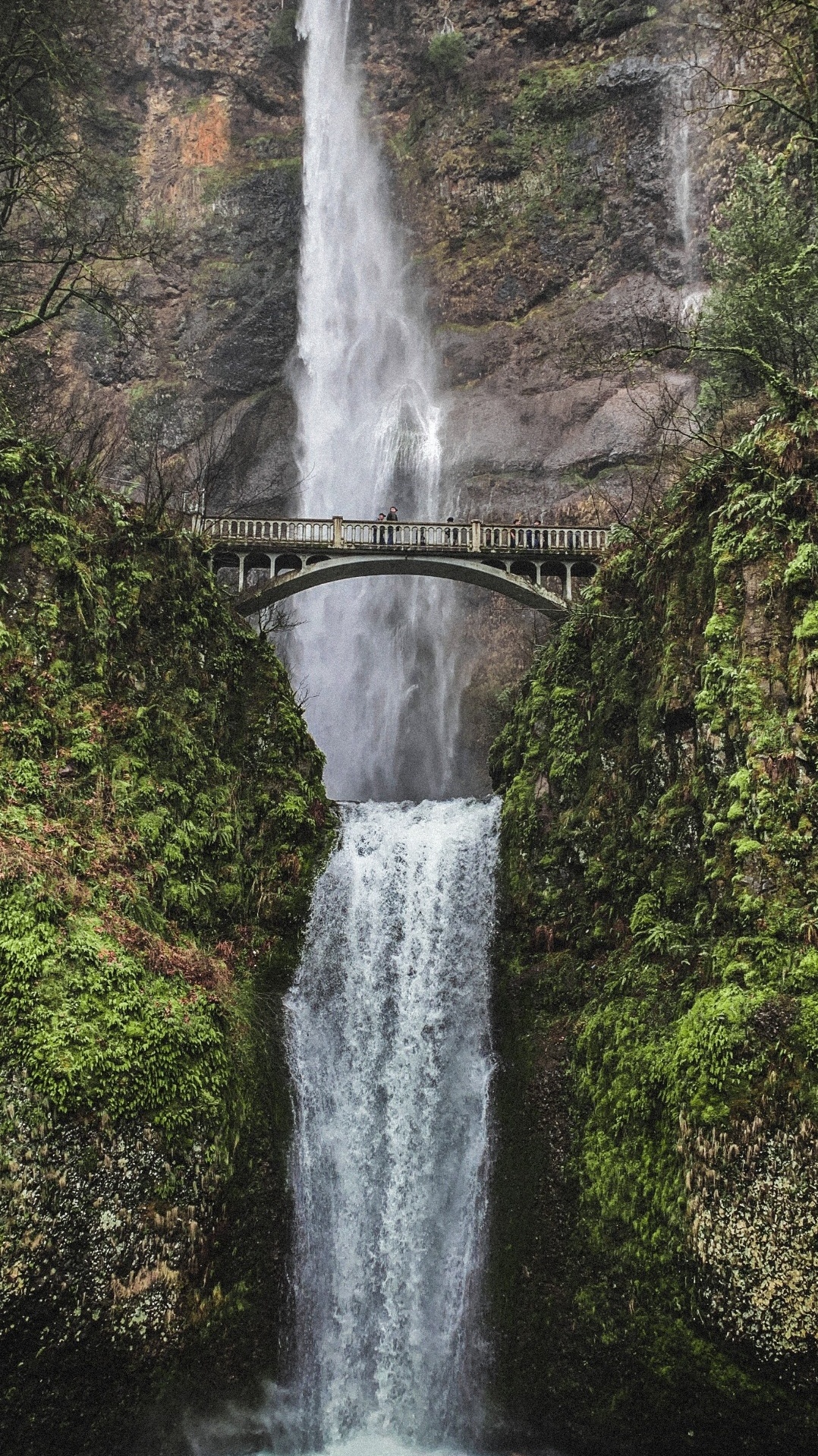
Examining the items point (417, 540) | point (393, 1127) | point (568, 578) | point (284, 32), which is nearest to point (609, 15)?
point (284, 32)

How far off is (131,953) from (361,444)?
86.2 feet

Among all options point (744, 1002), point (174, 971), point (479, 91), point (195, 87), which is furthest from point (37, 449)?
point (195, 87)

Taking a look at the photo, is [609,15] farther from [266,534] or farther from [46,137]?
[46,137]

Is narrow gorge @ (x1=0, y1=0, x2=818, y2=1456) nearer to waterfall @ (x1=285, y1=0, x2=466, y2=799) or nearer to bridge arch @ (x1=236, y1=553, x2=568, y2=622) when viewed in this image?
bridge arch @ (x1=236, y1=553, x2=568, y2=622)

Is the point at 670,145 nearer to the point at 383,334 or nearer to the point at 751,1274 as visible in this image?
the point at 383,334

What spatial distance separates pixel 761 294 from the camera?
1822 cm

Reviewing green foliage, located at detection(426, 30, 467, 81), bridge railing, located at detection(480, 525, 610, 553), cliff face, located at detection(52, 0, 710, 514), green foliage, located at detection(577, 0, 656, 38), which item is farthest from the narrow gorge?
green foliage, located at detection(426, 30, 467, 81)

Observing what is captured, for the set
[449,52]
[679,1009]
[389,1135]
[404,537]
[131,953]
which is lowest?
[389,1135]

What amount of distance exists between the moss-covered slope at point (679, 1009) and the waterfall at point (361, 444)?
1654 cm

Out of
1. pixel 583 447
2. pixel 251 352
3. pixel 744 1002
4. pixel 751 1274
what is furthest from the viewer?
pixel 251 352

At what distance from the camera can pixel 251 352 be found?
38.3 meters

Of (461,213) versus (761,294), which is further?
(461,213)

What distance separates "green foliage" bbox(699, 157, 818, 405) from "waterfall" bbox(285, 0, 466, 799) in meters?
13.2

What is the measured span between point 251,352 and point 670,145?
1582cm
